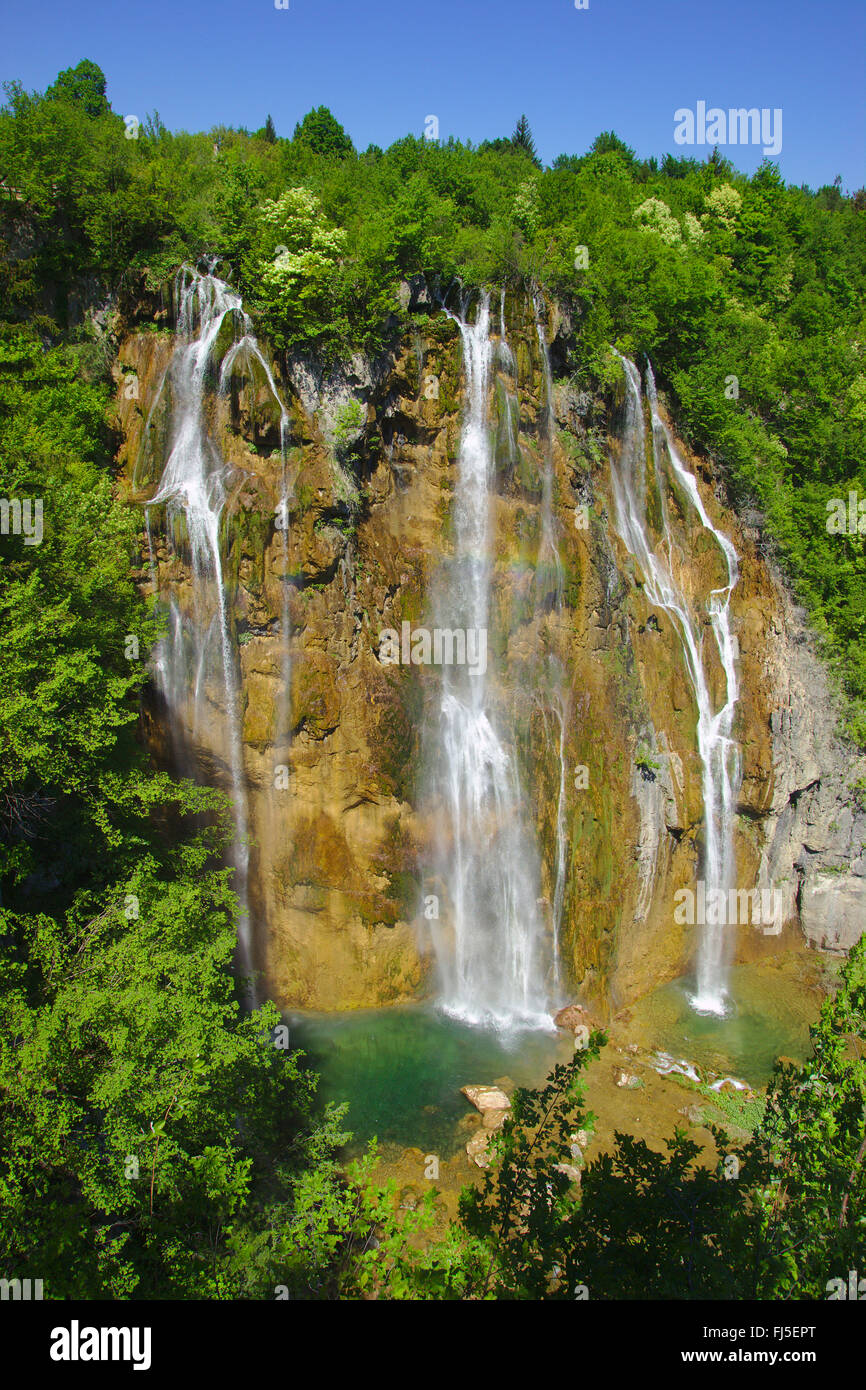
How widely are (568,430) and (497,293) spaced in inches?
166

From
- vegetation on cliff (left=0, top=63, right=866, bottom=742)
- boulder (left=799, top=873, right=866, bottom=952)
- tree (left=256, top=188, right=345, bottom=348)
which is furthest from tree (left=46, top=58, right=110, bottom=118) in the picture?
boulder (left=799, top=873, right=866, bottom=952)

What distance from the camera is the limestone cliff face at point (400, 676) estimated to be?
19594mm

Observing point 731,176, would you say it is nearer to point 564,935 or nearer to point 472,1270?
point 564,935

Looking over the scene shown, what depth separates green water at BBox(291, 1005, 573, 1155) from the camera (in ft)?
53.2

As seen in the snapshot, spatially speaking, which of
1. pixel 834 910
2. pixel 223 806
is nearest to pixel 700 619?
pixel 834 910

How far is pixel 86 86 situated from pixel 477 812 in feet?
129

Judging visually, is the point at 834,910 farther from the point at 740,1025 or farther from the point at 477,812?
the point at 477,812

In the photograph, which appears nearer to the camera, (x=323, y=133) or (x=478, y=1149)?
(x=478, y=1149)

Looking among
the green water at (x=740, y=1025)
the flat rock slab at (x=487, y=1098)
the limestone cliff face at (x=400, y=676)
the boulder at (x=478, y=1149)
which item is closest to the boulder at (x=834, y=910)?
the limestone cliff face at (x=400, y=676)

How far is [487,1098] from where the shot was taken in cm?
1662

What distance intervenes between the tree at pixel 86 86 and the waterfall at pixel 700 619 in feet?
97.8

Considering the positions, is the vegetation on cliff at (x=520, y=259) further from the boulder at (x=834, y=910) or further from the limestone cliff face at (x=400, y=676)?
the boulder at (x=834, y=910)

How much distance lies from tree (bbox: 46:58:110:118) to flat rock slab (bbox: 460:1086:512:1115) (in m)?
42.1

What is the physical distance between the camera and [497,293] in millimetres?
21969
